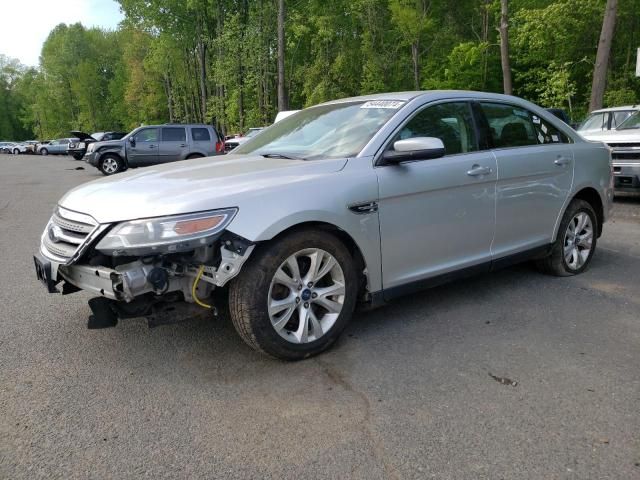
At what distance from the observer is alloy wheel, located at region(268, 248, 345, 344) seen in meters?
3.13

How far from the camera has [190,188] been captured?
309 cm

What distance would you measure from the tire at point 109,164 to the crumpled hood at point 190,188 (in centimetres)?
1616

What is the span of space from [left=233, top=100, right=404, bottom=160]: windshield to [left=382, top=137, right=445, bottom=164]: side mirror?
214 millimetres

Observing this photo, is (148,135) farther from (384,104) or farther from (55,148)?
(55,148)

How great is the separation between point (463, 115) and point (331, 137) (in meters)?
1.11

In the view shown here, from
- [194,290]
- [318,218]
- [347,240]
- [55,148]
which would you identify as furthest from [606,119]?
[55,148]

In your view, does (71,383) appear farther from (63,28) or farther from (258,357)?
(63,28)

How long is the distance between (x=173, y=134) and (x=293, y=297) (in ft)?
54.0

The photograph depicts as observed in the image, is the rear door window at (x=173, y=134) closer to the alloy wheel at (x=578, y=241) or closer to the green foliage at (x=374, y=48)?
the green foliage at (x=374, y=48)

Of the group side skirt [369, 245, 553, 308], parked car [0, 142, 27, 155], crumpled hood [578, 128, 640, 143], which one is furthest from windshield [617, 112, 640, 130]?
parked car [0, 142, 27, 155]

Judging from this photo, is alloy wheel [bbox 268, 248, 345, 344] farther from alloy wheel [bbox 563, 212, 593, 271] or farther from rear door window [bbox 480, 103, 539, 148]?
alloy wheel [bbox 563, 212, 593, 271]

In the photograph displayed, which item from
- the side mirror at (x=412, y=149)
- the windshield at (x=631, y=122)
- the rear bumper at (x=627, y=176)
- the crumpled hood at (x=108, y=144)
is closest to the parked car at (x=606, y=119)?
the windshield at (x=631, y=122)

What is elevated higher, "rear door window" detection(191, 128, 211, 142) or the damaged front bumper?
"rear door window" detection(191, 128, 211, 142)

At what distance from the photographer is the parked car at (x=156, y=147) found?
18.3m
